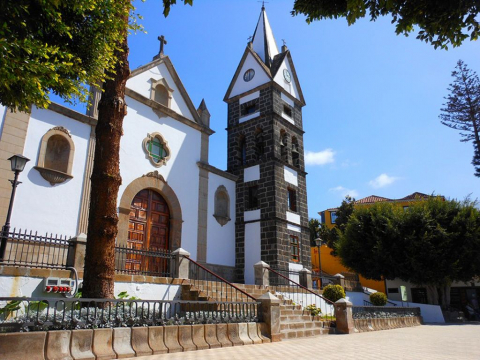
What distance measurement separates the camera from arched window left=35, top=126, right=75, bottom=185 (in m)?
11.8

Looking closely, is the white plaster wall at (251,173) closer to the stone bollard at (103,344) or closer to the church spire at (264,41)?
the church spire at (264,41)

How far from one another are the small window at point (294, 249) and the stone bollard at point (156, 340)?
1231 cm

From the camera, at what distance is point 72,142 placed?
12680 millimetres

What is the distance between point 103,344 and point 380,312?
1239 centimetres

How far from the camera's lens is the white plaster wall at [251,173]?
19.7 meters

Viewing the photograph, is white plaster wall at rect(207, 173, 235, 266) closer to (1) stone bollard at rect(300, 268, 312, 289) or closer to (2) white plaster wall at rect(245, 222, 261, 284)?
(2) white plaster wall at rect(245, 222, 261, 284)

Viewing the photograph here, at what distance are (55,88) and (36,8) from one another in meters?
1.46

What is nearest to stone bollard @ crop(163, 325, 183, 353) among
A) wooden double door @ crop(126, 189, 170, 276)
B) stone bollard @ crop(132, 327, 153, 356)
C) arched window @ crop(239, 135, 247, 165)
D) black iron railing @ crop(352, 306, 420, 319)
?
stone bollard @ crop(132, 327, 153, 356)

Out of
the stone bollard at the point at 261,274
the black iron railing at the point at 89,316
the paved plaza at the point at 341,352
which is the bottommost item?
the paved plaza at the point at 341,352

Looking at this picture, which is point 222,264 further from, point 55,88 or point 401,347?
point 55,88

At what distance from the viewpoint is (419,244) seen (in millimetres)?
20031

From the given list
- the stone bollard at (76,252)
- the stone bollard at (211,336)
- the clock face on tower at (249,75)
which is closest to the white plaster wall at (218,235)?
the clock face on tower at (249,75)

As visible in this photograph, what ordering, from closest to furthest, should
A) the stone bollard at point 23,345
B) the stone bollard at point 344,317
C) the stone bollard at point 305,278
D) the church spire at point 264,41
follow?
the stone bollard at point 23,345 → the stone bollard at point 344,317 → the stone bollard at point 305,278 → the church spire at point 264,41

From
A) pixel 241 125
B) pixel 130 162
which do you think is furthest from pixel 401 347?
pixel 241 125
